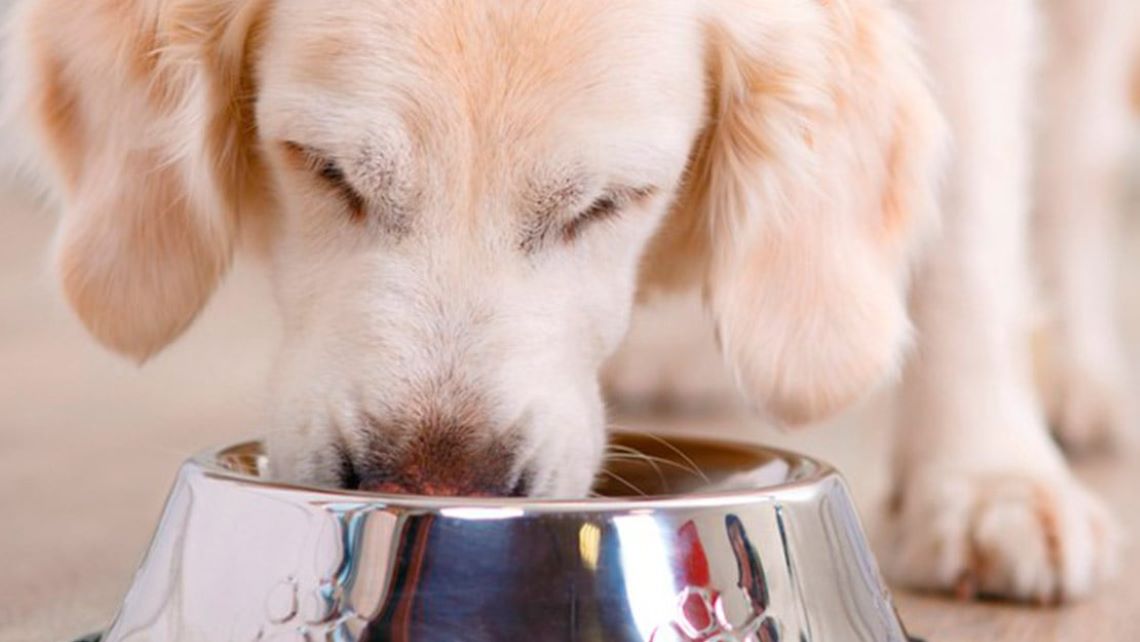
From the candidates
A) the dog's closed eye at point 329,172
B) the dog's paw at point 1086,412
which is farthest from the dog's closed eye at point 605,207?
the dog's paw at point 1086,412

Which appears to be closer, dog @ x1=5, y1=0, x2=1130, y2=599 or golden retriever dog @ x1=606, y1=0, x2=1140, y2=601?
dog @ x1=5, y1=0, x2=1130, y2=599

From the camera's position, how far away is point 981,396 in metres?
2.01

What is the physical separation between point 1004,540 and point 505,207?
0.76m

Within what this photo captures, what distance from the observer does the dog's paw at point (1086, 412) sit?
8.96 feet

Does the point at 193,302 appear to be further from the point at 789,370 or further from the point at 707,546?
the point at 707,546

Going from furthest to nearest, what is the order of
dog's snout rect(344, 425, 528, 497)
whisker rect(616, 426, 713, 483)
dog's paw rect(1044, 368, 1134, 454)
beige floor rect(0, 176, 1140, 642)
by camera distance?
dog's paw rect(1044, 368, 1134, 454) → beige floor rect(0, 176, 1140, 642) → whisker rect(616, 426, 713, 483) → dog's snout rect(344, 425, 528, 497)

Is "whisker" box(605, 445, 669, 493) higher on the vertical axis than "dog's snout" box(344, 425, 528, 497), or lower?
lower

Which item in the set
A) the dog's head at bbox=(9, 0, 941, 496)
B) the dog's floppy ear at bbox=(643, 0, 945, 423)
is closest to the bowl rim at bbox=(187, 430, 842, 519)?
the dog's head at bbox=(9, 0, 941, 496)

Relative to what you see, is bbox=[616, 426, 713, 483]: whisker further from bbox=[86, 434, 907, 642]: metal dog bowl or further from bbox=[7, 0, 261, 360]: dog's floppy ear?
bbox=[7, 0, 261, 360]: dog's floppy ear

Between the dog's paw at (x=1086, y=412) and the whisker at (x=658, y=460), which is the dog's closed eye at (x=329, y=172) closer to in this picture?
the whisker at (x=658, y=460)

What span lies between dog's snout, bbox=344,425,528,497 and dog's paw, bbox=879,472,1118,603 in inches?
28.8

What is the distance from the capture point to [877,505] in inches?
87.9

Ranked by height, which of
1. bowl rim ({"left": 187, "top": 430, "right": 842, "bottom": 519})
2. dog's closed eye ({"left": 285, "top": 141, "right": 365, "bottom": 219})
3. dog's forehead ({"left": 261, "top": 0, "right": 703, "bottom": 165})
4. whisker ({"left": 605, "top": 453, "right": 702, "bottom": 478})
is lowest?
whisker ({"left": 605, "top": 453, "right": 702, "bottom": 478})

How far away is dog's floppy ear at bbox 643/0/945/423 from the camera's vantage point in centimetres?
160
